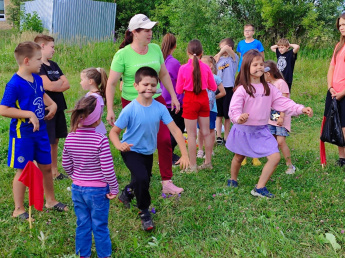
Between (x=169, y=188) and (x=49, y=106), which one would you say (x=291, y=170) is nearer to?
(x=169, y=188)

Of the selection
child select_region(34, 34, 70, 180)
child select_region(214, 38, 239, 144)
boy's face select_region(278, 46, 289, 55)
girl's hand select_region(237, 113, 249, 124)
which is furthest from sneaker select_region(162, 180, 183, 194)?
boy's face select_region(278, 46, 289, 55)

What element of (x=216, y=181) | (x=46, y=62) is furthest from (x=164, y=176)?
(x=46, y=62)

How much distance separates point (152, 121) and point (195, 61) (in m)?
1.91

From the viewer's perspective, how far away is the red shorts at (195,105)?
5.68 m

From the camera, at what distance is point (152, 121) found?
4.00m

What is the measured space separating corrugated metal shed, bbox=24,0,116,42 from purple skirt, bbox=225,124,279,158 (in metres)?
13.2

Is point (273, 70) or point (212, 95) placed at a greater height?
point (273, 70)

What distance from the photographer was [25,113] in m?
3.94

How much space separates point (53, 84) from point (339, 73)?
3.94m

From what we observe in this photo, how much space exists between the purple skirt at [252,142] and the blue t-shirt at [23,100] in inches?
89.4

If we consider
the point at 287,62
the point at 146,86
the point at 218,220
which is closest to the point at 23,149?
the point at 146,86

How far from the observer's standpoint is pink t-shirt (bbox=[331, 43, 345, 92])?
219 inches

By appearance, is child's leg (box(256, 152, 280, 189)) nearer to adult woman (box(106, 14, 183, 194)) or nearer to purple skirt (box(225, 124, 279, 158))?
purple skirt (box(225, 124, 279, 158))

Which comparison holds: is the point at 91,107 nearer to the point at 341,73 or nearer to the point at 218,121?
the point at 341,73
